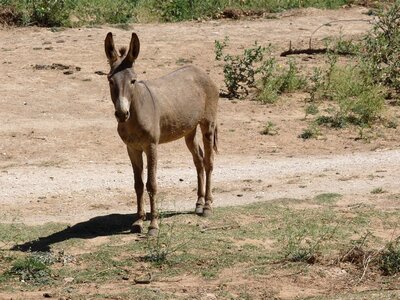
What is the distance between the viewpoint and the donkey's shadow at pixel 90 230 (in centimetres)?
937

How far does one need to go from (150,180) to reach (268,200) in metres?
2.03

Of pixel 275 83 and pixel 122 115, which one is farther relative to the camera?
pixel 275 83

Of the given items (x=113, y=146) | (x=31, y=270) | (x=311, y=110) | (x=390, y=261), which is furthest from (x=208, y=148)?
(x=311, y=110)

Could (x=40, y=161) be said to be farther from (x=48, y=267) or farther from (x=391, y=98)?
(x=391, y=98)

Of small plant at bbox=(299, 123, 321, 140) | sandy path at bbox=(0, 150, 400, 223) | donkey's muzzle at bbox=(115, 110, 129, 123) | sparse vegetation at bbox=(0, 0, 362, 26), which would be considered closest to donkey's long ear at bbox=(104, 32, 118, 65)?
donkey's muzzle at bbox=(115, 110, 129, 123)

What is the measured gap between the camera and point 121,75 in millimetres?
9172

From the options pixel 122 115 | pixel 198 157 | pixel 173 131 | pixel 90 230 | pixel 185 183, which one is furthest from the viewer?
pixel 185 183

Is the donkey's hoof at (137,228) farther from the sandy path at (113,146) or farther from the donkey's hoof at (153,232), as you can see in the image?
the sandy path at (113,146)

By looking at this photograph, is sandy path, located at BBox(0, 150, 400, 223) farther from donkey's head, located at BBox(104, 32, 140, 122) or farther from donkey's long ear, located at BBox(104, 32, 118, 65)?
donkey's long ear, located at BBox(104, 32, 118, 65)

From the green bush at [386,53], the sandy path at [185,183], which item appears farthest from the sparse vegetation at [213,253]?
the green bush at [386,53]

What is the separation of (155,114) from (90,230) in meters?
1.40

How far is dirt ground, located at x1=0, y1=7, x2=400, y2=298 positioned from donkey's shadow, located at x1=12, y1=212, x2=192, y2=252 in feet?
1.40

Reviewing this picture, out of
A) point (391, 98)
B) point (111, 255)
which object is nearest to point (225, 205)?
point (111, 255)

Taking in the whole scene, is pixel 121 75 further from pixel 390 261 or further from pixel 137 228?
pixel 390 261
